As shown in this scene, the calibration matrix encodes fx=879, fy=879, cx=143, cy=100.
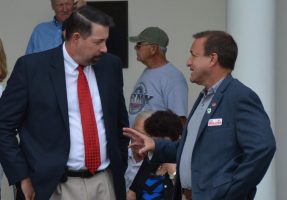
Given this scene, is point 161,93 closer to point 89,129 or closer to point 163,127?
point 163,127

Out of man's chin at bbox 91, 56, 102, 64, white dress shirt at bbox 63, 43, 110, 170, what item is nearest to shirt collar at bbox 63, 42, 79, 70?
white dress shirt at bbox 63, 43, 110, 170

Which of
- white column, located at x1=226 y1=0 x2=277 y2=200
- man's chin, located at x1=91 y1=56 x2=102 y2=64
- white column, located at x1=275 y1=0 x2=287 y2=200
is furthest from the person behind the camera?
white column, located at x1=275 y1=0 x2=287 y2=200

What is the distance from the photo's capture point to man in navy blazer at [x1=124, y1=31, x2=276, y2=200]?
14.1ft

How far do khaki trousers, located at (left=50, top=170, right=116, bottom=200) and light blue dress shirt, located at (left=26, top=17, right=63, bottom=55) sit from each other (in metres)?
2.03

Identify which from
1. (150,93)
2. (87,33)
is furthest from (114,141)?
(150,93)

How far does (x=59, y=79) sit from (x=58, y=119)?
0.24m

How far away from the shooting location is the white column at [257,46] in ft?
21.5

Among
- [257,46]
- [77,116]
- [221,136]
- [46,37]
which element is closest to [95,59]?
[77,116]

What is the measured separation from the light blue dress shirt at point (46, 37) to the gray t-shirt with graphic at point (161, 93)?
767 mm

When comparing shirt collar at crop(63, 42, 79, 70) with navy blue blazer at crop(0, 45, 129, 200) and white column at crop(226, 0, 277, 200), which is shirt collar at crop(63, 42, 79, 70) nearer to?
navy blue blazer at crop(0, 45, 129, 200)

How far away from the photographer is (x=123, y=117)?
5.41m

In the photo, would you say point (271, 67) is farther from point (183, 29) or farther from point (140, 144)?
point (140, 144)

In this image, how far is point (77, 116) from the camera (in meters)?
5.08

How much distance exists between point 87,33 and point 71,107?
44 cm
